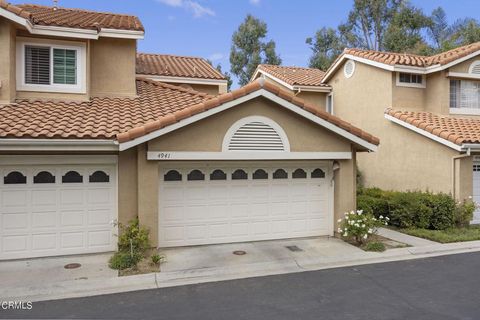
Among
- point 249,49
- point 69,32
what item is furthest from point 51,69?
point 249,49

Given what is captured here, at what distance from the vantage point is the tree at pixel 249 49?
34.6m

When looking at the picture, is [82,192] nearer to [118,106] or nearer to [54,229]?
[54,229]

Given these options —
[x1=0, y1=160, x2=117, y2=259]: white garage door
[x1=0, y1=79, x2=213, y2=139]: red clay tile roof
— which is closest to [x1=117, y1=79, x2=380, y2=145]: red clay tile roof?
[x1=0, y1=79, x2=213, y2=139]: red clay tile roof

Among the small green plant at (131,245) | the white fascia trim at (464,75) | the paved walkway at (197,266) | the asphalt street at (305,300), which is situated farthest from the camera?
the white fascia trim at (464,75)

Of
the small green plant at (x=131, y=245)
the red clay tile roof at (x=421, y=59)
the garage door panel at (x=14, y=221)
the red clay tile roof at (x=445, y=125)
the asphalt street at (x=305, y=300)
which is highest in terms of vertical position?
the red clay tile roof at (x=421, y=59)

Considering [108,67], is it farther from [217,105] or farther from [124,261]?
[124,261]

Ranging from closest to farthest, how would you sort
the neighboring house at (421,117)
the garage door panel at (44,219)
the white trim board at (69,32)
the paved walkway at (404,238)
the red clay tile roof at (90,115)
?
the red clay tile roof at (90,115) → the garage door panel at (44,219) → the white trim board at (69,32) → the paved walkway at (404,238) → the neighboring house at (421,117)

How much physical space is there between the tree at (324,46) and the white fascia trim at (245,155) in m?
30.2

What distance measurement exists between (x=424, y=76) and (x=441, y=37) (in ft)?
89.6

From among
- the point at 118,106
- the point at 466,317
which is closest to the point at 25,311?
the point at 118,106

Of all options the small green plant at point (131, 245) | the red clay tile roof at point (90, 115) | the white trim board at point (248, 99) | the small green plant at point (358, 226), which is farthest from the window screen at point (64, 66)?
the small green plant at point (358, 226)

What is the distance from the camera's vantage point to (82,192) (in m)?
9.14

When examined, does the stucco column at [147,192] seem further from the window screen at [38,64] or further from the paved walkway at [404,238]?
the paved walkway at [404,238]

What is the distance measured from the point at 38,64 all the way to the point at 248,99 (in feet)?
20.0
